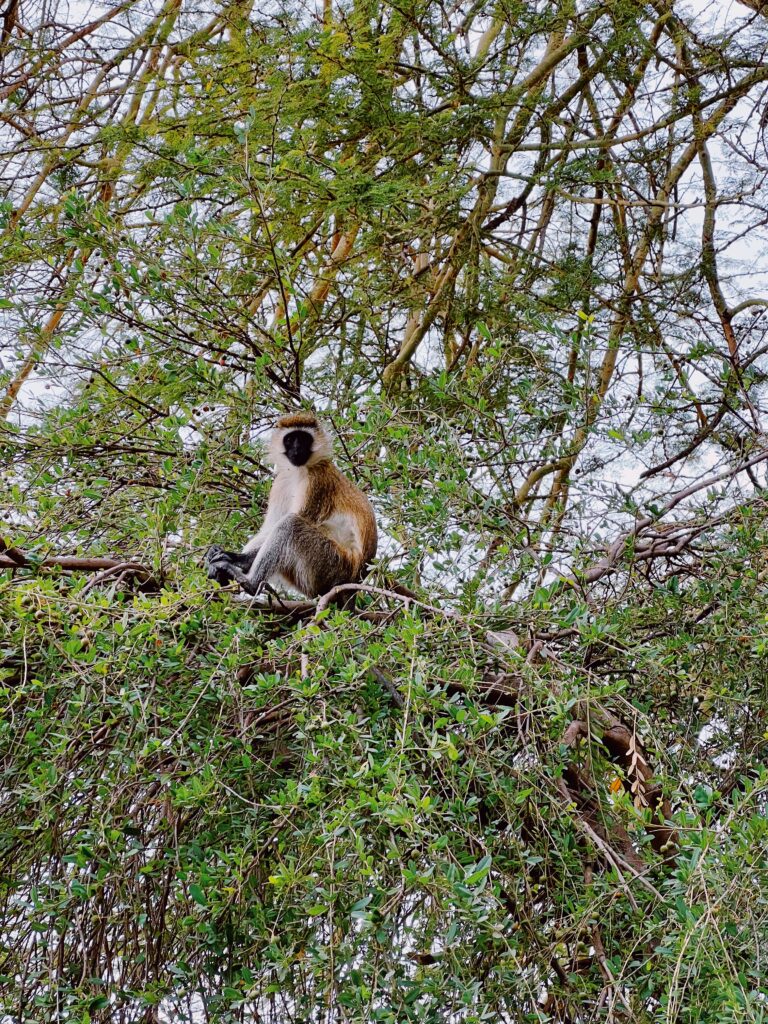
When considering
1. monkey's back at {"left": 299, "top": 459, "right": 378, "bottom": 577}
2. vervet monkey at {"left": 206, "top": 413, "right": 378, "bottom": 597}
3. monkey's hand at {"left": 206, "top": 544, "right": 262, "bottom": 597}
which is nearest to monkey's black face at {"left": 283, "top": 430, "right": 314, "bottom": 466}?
vervet monkey at {"left": 206, "top": 413, "right": 378, "bottom": 597}

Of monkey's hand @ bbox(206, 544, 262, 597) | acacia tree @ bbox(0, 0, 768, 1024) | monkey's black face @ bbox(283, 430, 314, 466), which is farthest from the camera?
monkey's black face @ bbox(283, 430, 314, 466)

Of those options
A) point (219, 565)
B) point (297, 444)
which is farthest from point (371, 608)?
point (297, 444)

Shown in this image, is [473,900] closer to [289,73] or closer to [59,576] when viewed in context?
[59,576]

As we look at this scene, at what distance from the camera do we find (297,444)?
183 inches

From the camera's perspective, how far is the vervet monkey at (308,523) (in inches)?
176

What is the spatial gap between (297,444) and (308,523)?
1.06 ft

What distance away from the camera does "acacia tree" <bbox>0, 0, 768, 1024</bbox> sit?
2297mm

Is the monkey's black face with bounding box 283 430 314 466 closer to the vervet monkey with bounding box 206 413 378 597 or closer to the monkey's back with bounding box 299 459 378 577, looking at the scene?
the vervet monkey with bounding box 206 413 378 597

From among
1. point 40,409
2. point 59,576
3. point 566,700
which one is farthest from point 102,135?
point 566,700

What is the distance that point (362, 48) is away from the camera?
16.1 ft

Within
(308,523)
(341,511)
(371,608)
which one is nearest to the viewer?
(371,608)

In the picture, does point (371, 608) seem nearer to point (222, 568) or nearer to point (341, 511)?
point (222, 568)

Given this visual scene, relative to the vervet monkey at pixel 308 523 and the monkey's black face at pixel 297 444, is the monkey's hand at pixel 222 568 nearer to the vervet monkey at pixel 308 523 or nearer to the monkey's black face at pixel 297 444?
the vervet monkey at pixel 308 523

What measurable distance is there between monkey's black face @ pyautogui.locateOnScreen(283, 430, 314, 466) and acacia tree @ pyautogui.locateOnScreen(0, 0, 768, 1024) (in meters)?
0.19
